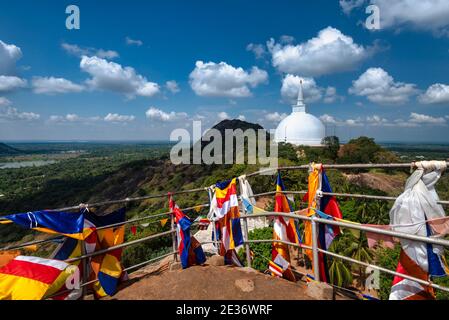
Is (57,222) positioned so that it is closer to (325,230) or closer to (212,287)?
(212,287)

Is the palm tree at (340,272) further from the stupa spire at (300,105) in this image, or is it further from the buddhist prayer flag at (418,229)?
the stupa spire at (300,105)

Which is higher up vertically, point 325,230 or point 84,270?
point 325,230

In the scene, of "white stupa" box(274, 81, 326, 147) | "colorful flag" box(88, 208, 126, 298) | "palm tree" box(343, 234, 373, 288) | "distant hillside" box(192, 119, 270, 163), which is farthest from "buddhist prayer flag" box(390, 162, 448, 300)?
"white stupa" box(274, 81, 326, 147)

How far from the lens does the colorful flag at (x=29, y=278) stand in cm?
284

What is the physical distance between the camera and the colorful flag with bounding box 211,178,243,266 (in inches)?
181

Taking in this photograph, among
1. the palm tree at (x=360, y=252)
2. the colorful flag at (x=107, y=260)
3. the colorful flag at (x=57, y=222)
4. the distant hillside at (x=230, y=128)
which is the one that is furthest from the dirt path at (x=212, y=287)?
the distant hillside at (x=230, y=128)

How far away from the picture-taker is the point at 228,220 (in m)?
4.78

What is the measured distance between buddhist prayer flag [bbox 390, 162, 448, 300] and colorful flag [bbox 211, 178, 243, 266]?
90.8 inches

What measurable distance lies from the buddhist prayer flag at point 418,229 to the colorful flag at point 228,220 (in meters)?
2.31

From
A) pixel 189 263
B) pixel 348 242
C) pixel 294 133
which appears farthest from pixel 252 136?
pixel 189 263

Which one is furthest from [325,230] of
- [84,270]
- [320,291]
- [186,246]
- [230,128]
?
[230,128]

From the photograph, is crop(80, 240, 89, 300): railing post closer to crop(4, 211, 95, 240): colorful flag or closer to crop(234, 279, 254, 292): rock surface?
crop(4, 211, 95, 240): colorful flag

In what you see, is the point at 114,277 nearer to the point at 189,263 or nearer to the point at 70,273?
the point at 70,273

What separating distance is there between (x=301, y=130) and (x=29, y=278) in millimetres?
54653
